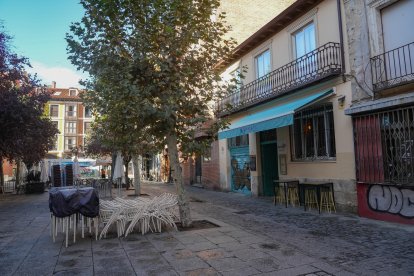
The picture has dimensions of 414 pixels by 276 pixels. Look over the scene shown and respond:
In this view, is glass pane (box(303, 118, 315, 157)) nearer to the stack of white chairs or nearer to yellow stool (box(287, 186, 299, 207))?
yellow stool (box(287, 186, 299, 207))

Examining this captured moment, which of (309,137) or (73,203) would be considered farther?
(309,137)

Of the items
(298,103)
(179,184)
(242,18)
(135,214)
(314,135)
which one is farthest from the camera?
(242,18)

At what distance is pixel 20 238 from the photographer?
758cm

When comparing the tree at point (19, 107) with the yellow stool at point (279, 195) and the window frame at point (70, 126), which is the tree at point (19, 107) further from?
the window frame at point (70, 126)

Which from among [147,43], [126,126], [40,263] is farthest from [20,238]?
[147,43]

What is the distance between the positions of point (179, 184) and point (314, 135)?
5.76m

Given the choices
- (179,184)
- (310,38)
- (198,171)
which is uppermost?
(310,38)

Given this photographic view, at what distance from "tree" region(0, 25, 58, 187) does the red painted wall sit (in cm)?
1344

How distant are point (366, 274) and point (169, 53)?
19.0 feet

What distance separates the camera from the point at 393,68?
29.4 feet

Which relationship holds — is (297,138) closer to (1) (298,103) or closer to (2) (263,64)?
(1) (298,103)

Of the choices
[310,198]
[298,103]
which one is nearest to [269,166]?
[310,198]

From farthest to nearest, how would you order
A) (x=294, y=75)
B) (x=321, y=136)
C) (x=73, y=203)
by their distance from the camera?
(x=294, y=75), (x=321, y=136), (x=73, y=203)

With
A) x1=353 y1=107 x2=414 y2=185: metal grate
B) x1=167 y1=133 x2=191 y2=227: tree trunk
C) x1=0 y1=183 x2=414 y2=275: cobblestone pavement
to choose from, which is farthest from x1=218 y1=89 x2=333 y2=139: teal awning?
x1=167 y1=133 x2=191 y2=227: tree trunk
